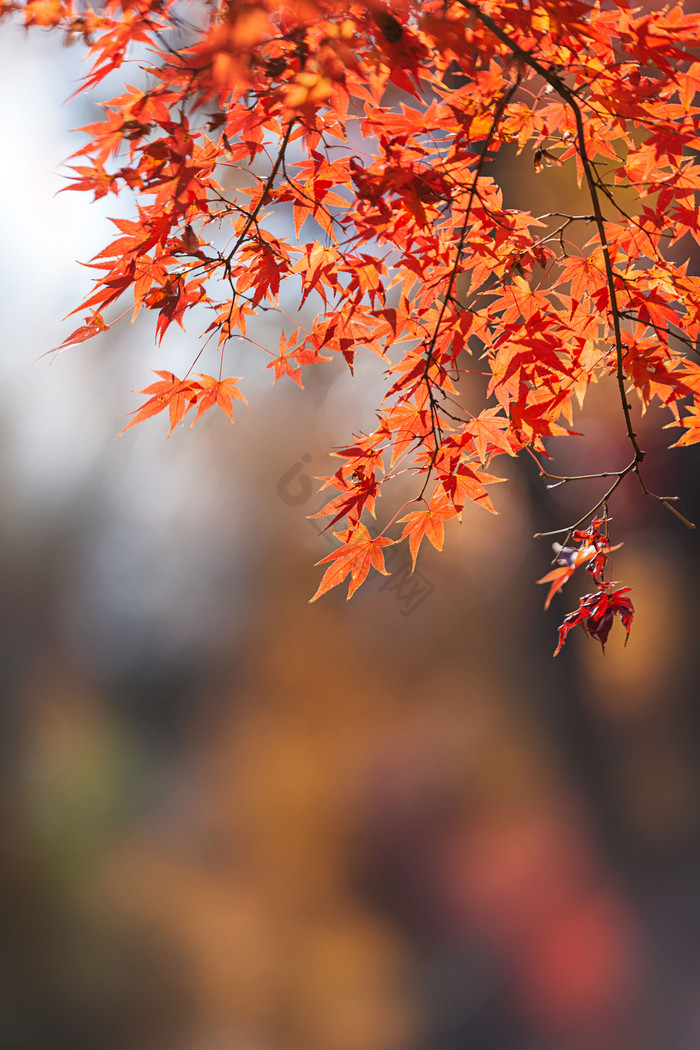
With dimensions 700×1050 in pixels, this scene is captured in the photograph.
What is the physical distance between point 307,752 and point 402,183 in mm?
2002

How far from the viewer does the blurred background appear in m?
2.16

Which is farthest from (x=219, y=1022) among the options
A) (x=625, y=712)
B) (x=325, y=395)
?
(x=325, y=395)

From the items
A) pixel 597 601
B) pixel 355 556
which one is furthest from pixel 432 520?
pixel 597 601

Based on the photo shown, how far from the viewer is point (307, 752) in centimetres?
234

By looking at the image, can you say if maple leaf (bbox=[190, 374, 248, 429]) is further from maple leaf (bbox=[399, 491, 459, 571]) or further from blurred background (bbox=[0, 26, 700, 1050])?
blurred background (bbox=[0, 26, 700, 1050])

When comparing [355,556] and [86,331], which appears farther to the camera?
[355,556]

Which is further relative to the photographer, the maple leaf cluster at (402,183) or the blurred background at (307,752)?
the blurred background at (307,752)

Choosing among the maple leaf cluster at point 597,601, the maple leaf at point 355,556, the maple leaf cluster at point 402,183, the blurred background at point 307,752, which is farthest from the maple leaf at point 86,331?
the blurred background at point 307,752

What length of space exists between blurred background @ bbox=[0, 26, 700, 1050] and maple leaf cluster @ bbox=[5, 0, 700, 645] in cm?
126

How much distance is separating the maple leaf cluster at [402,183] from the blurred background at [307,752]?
1260 mm

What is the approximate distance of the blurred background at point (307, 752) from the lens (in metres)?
2.16

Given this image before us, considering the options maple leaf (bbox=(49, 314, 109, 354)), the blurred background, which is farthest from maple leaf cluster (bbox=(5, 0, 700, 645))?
the blurred background

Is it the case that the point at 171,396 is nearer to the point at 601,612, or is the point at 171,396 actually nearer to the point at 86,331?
the point at 86,331

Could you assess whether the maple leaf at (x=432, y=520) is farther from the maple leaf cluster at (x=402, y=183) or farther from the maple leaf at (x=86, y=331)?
the maple leaf at (x=86, y=331)
